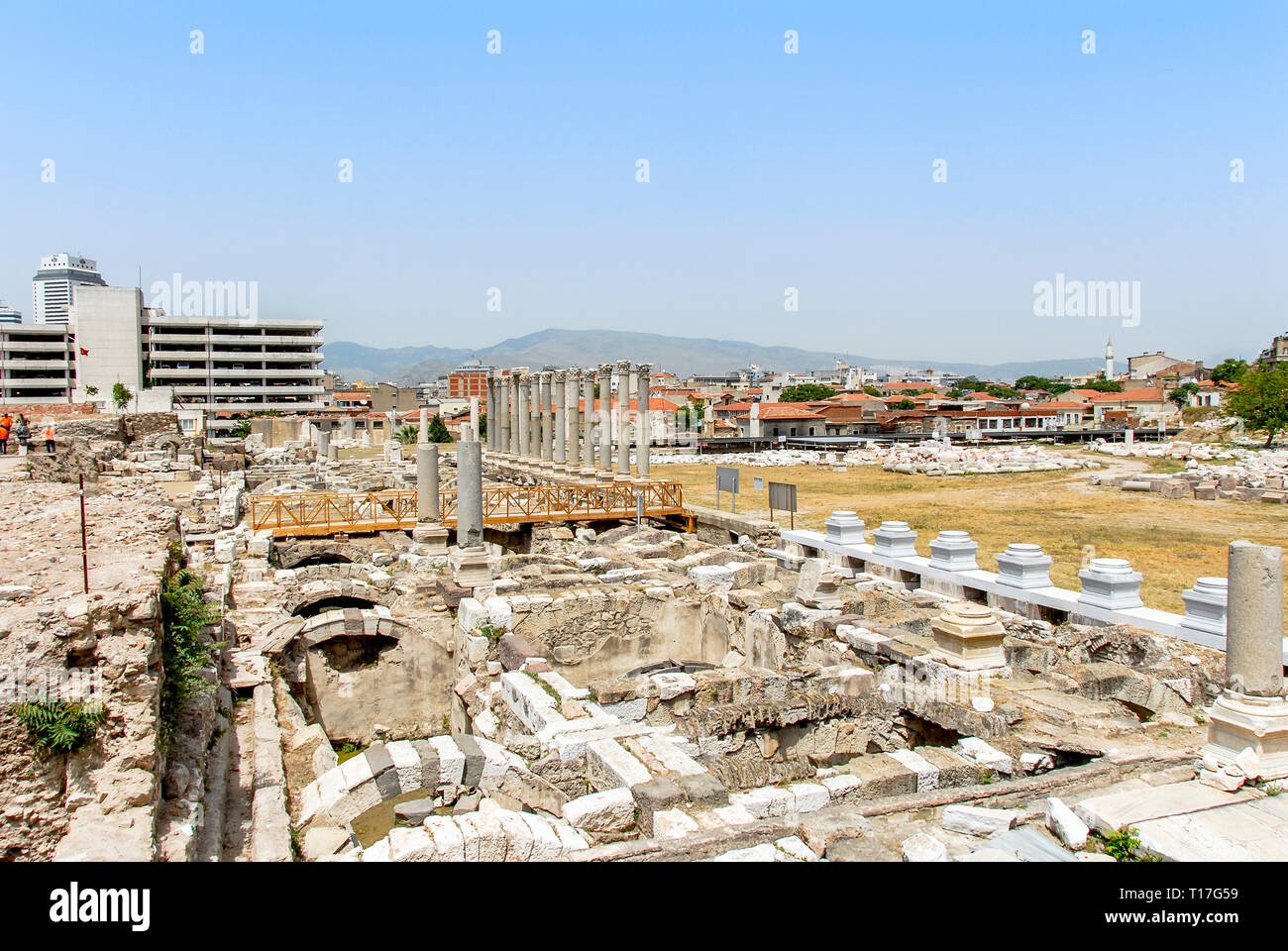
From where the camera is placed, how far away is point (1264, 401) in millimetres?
58281

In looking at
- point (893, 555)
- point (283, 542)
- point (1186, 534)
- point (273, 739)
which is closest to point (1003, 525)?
point (1186, 534)

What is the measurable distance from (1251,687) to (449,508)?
1987 centimetres

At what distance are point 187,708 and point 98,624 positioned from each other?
93.4 inches

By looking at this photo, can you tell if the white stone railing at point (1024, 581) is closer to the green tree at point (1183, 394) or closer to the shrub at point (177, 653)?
the shrub at point (177, 653)

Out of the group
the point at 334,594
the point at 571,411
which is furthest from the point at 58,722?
the point at 571,411

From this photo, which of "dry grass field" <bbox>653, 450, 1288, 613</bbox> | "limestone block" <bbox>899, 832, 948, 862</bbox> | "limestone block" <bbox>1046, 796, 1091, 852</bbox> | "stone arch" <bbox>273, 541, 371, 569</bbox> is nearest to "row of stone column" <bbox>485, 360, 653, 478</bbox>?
"dry grass field" <bbox>653, 450, 1288, 613</bbox>

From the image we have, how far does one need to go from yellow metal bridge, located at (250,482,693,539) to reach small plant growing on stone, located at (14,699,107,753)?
16753 mm

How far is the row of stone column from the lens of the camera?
3350cm

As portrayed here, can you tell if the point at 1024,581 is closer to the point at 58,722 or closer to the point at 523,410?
the point at 58,722

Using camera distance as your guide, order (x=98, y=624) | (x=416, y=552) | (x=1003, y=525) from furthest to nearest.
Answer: (x=1003, y=525) < (x=416, y=552) < (x=98, y=624)

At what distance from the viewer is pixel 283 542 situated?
20.9 metres

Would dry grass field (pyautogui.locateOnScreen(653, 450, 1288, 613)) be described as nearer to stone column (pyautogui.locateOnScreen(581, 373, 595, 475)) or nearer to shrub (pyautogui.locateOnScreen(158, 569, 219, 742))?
stone column (pyautogui.locateOnScreen(581, 373, 595, 475))
